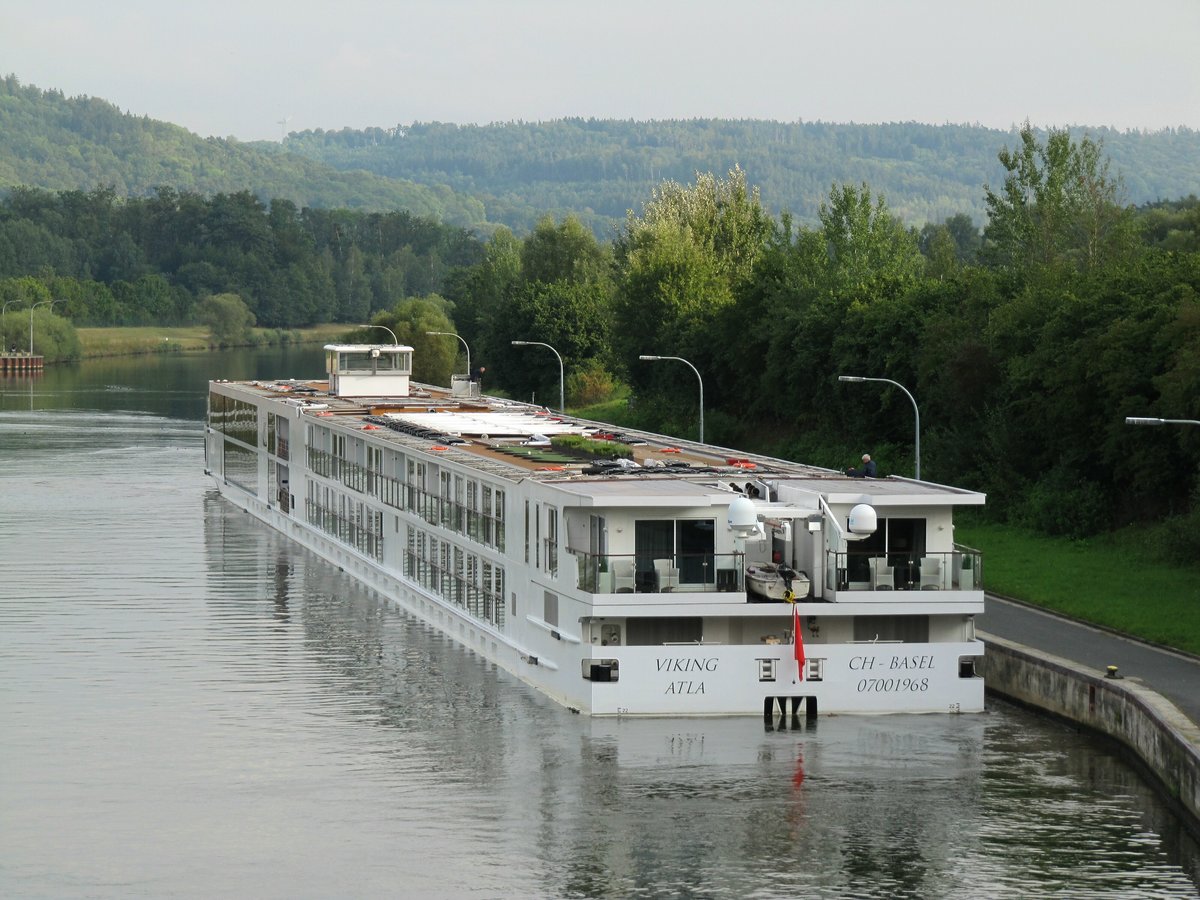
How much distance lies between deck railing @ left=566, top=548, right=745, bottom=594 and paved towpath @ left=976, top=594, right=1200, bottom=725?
6.56 meters

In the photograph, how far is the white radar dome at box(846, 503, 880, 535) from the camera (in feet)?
110

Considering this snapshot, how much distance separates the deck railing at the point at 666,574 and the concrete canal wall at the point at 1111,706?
5891 millimetres

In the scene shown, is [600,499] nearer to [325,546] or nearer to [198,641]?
[198,641]

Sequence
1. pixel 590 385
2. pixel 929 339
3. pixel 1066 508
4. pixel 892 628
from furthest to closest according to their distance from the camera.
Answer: pixel 590 385 → pixel 929 339 → pixel 1066 508 → pixel 892 628

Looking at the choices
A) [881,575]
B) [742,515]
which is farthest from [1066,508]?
[742,515]

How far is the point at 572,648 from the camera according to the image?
112 feet

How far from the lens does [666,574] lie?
33.1 metres

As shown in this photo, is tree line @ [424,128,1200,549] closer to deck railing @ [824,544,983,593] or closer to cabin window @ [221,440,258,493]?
deck railing @ [824,544,983,593]

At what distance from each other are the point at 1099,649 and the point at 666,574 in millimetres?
8890

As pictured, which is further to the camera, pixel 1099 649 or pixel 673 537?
pixel 1099 649

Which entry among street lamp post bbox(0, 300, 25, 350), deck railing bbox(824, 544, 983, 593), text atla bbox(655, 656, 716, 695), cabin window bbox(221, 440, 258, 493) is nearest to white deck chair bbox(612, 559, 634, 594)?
text atla bbox(655, 656, 716, 695)

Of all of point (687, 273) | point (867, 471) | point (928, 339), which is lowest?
point (867, 471)

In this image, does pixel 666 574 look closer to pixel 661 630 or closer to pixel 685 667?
pixel 661 630

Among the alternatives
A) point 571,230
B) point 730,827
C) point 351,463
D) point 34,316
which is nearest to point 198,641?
point 351,463
